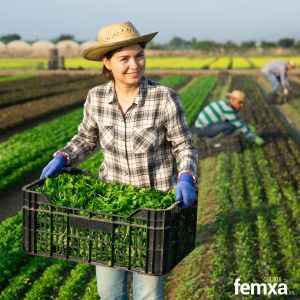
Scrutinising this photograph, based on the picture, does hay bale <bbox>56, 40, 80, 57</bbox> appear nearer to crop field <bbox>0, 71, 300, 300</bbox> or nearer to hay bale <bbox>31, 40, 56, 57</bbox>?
hay bale <bbox>31, 40, 56, 57</bbox>

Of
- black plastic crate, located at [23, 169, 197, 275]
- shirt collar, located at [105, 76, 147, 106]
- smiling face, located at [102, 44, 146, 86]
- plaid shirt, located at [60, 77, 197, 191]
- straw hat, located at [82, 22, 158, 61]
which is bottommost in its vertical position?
black plastic crate, located at [23, 169, 197, 275]

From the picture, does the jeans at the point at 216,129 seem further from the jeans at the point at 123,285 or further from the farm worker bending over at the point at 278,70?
the jeans at the point at 123,285

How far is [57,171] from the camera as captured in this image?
3336 millimetres

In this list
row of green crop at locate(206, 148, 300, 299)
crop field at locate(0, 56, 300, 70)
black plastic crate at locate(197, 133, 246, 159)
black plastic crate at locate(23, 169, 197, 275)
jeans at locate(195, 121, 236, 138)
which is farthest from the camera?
crop field at locate(0, 56, 300, 70)

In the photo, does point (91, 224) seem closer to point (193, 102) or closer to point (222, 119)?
point (222, 119)

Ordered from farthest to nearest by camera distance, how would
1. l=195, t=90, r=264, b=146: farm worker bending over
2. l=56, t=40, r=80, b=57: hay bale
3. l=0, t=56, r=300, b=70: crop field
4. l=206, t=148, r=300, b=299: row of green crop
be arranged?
1. l=56, t=40, r=80, b=57: hay bale
2. l=0, t=56, r=300, b=70: crop field
3. l=195, t=90, r=264, b=146: farm worker bending over
4. l=206, t=148, r=300, b=299: row of green crop

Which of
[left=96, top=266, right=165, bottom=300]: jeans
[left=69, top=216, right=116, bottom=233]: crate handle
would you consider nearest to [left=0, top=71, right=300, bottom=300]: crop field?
[left=96, top=266, right=165, bottom=300]: jeans

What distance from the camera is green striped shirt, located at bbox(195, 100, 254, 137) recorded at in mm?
9852

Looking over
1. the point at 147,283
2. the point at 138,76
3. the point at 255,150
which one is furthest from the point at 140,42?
the point at 255,150

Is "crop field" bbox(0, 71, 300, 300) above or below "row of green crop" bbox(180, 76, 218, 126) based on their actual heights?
above

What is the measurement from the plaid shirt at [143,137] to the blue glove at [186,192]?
0.12m

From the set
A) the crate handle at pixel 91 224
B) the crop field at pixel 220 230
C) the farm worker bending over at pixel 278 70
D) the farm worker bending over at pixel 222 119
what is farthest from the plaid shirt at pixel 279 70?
the crate handle at pixel 91 224

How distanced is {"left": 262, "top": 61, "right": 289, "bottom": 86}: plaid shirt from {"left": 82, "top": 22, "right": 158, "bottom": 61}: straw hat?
13.7 m

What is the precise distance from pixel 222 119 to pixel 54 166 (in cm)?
703
